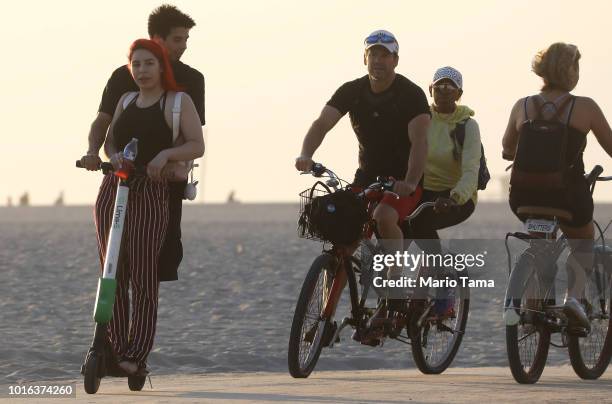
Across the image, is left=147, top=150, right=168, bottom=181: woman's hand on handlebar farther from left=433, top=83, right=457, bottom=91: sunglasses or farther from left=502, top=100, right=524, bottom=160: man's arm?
left=433, top=83, right=457, bottom=91: sunglasses

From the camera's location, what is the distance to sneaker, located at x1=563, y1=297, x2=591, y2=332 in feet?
37.1

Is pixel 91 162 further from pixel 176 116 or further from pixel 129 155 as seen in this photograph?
pixel 176 116

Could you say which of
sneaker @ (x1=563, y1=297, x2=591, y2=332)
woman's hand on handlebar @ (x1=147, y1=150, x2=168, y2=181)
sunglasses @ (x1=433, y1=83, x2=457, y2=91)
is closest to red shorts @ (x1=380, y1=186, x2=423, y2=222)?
sunglasses @ (x1=433, y1=83, x2=457, y2=91)

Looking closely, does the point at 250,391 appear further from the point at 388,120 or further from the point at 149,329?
the point at 388,120

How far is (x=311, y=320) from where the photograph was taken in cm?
1137

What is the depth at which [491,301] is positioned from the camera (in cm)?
2206

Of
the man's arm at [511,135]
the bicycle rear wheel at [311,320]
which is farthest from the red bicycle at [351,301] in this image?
the man's arm at [511,135]

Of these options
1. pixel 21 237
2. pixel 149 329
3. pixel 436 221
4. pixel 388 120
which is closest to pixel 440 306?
pixel 436 221

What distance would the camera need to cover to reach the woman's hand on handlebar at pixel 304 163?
37.7ft

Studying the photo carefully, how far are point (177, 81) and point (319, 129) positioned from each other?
92 cm

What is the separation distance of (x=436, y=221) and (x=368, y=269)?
651 mm

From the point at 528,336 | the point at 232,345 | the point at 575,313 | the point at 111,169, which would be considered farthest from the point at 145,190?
the point at 232,345

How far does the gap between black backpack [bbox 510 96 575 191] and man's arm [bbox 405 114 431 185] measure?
64 centimetres

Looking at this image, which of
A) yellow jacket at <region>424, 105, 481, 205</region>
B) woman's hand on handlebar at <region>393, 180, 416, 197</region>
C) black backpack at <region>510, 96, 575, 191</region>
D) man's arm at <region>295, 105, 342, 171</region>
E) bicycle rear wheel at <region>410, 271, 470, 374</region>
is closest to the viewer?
Answer: black backpack at <region>510, 96, 575, 191</region>
